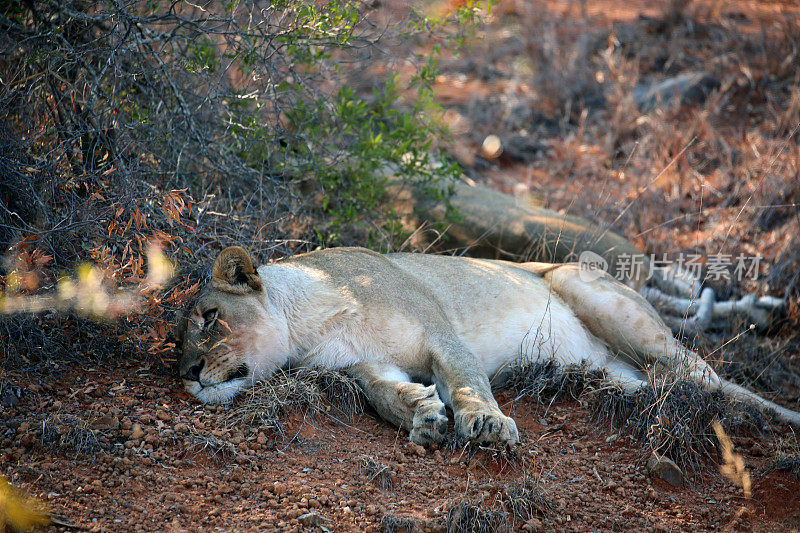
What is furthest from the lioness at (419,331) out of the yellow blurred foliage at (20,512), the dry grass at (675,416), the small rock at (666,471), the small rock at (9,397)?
the yellow blurred foliage at (20,512)

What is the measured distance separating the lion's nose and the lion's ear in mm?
423

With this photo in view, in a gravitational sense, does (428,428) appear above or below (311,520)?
below

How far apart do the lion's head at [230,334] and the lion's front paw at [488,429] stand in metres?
1.14

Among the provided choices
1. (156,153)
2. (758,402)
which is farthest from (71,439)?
(758,402)

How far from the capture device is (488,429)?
130 inches

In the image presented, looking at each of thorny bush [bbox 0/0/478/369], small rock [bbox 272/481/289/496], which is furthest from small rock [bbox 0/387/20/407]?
small rock [bbox 272/481/289/496]

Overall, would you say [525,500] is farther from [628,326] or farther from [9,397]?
[9,397]

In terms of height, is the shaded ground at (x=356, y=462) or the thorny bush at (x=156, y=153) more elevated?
the thorny bush at (x=156, y=153)

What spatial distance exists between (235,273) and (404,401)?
1.15m

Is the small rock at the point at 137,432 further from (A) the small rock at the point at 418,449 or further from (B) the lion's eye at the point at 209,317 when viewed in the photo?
(A) the small rock at the point at 418,449

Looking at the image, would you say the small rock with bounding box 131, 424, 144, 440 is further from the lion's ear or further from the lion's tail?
the lion's tail

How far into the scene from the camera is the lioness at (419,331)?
3.65m

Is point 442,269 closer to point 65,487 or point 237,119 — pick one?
point 237,119

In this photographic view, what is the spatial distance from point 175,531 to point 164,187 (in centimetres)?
→ 262
